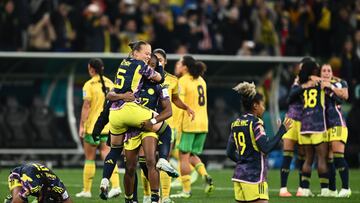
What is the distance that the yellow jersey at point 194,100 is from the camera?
68.0 ft

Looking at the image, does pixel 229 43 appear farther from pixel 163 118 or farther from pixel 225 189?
pixel 163 118

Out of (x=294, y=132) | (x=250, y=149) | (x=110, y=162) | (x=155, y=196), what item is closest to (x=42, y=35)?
(x=294, y=132)

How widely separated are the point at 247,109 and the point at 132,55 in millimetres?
2565

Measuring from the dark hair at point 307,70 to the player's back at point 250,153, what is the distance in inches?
219

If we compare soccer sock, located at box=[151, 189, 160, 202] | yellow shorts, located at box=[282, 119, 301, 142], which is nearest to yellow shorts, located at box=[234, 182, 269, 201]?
soccer sock, located at box=[151, 189, 160, 202]

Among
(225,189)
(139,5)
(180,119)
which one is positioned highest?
(139,5)

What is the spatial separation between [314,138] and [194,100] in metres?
2.39

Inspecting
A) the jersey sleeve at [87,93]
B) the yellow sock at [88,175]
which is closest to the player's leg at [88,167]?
the yellow sock at [88,175]

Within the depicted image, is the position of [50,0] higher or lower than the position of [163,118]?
higher

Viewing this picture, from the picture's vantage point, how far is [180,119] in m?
21.0

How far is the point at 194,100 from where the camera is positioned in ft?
68.3

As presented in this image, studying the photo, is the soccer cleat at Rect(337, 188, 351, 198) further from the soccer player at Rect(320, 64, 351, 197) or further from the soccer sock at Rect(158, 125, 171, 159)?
the soccer sock at Rect(158, 125, 171, 159)

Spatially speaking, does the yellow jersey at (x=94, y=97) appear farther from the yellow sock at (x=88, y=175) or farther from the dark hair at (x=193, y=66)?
the dark hair at (x=193, y=66)

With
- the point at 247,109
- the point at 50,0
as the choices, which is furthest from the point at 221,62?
the point at 247,109
